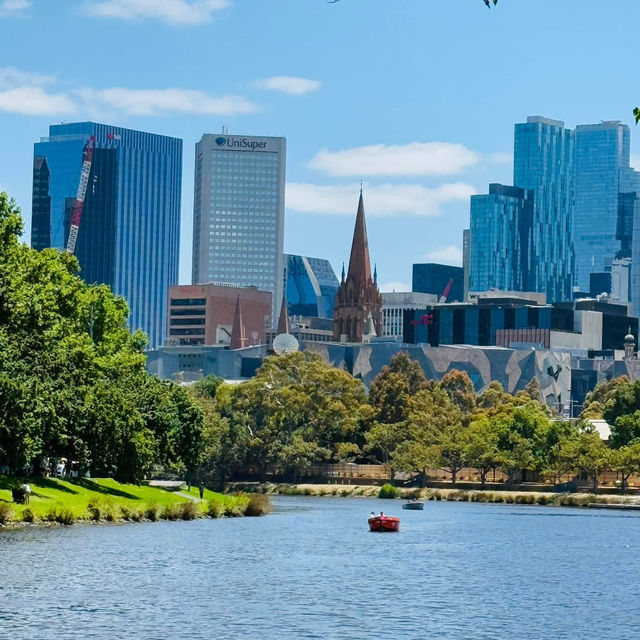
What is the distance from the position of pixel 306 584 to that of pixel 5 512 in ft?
82.8

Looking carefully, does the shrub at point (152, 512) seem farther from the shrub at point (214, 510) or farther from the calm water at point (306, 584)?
the shrub at point (214, 510)

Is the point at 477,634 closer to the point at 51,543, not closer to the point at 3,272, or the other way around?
the point at 51,543

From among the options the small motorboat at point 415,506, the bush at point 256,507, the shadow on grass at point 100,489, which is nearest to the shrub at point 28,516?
the shadow on grass at point 100,489

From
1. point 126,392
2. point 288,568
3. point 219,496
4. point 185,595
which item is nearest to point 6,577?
point 185,595

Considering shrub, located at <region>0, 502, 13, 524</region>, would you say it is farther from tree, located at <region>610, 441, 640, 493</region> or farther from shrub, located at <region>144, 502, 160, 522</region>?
tree, located at <region>610, 441, 640, 493</region>

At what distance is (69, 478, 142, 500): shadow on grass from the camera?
12325 cm

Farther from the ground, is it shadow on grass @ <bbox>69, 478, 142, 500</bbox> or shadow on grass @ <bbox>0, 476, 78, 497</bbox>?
shadow on grass @ <bbox>0, 476, 78, 497</bbox>

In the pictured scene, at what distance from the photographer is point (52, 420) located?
102m

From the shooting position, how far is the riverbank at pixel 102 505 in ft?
327

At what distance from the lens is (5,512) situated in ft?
310

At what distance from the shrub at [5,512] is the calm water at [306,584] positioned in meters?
2.40

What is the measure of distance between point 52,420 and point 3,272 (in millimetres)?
9636

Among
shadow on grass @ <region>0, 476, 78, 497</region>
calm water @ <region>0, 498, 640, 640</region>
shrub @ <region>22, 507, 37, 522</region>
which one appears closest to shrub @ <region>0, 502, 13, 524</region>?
shrub @ <region>22, 507, 37, 522</region>

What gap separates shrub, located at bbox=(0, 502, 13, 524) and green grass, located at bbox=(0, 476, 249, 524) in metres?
0.32
